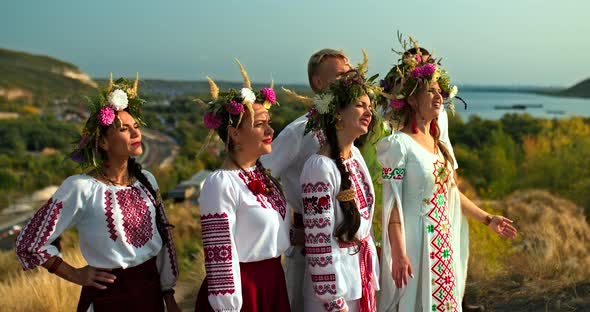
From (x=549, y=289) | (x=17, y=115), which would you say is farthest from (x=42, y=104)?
(x=549, y=289)

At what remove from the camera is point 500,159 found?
18.0 metres

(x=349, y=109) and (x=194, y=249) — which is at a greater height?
(x=349, y=109)

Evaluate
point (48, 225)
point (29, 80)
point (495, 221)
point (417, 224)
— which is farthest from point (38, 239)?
point (29, 80)

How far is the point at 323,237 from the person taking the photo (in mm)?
3180

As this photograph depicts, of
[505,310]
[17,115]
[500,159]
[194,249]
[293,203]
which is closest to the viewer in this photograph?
[293,203]

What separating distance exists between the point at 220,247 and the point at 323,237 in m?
0.55

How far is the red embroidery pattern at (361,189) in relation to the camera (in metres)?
3.35

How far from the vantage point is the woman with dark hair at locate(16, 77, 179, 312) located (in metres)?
2.98

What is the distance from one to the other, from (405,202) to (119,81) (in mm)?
1816

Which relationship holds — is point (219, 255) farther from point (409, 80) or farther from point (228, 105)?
point (409, 80)

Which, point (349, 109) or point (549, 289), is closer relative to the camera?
point (349, 109)

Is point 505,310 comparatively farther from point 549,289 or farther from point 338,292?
point 338,292

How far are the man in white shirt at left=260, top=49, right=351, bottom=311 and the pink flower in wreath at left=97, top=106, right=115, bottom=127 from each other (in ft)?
3.18

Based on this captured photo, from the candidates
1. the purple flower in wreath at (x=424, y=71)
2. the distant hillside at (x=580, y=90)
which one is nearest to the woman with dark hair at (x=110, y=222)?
the purple flower in wreath at (x=424, y=71)
